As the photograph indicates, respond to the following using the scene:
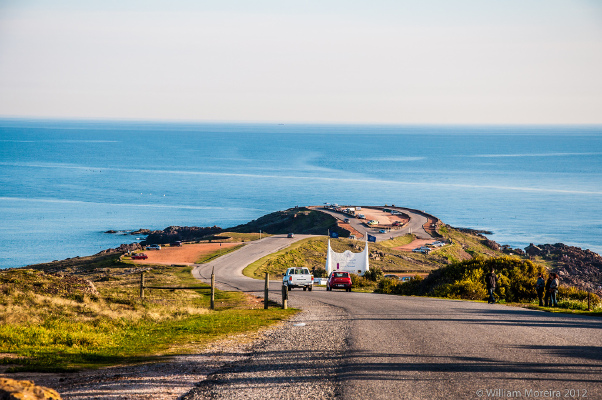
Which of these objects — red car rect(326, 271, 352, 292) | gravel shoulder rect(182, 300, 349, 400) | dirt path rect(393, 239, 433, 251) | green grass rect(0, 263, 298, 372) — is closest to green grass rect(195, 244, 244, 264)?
dirt path rect(393, 239, 433, 251)

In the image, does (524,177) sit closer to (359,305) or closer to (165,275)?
(165,275)

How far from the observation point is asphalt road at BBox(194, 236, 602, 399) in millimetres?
9312

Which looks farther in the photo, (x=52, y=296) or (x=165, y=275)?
(x=165, y=275)

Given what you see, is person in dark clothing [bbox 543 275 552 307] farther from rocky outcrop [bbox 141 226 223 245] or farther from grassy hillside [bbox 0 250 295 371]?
rocky outcrop [bbox 141 226 223 245]

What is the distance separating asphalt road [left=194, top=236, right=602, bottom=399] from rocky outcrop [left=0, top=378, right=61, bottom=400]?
470 centimetres

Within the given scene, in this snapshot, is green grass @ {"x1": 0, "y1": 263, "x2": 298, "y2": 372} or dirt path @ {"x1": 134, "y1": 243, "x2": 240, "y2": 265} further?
dirt path @ {"x1": 134, "y1": 243, "x2": 240, "y2": 265}

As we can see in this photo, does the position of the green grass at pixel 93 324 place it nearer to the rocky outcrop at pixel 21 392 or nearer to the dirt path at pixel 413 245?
the rocky outcrop at pixel 21 392

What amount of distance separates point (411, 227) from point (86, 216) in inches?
2665

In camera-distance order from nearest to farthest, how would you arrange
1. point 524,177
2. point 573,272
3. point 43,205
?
point 573,272 → point 43,205 → point 524,177

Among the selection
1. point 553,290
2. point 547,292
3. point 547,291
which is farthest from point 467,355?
point 547,292

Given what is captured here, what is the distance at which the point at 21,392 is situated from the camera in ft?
20.1

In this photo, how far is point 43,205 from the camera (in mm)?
124062

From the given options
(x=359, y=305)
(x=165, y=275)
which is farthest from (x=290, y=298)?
(x=165, y=275)

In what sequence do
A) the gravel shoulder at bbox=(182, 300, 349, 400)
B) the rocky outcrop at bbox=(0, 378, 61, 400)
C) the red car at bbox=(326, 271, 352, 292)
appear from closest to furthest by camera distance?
the rocky outcrop at bbox=(0, 378, 61, 400)
the gravel shoulder at bbox=(182, 300, 349, 400)
the red car at bbox=(326, 271, 352, 292)
